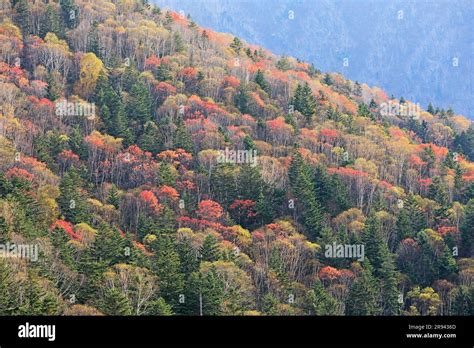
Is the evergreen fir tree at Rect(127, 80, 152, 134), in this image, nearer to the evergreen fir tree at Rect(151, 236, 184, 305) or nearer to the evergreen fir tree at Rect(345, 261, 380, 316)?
the evergreen fir tree at Rect(151, 236, 184, 305)

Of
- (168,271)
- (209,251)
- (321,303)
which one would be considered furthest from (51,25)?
(321,303)

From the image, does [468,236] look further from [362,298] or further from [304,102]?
[304,102]

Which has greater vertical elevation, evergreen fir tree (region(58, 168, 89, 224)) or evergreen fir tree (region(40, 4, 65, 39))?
evergreen fir tree (region(40, 4, 65, 39))

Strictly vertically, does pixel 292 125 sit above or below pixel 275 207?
above

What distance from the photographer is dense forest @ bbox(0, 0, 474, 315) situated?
159 feet

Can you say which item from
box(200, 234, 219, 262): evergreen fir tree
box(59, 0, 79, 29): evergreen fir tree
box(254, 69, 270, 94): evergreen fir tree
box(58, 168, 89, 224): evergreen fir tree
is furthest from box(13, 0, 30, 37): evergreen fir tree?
box(200, 234, 219, 262): evergreen fir tree

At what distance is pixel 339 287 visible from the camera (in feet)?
180

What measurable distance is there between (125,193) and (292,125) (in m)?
23.4

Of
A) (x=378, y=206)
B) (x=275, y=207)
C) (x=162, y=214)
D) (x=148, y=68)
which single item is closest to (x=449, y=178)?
(x=378, y=206)

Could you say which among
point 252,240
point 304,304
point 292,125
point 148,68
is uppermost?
point 148,68

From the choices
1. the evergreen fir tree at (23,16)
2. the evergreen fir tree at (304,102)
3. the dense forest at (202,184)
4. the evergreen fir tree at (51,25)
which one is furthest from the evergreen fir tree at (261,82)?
the evergreen fir tree at (23,16)

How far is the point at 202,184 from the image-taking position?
227 feet

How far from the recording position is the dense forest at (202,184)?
159ft
